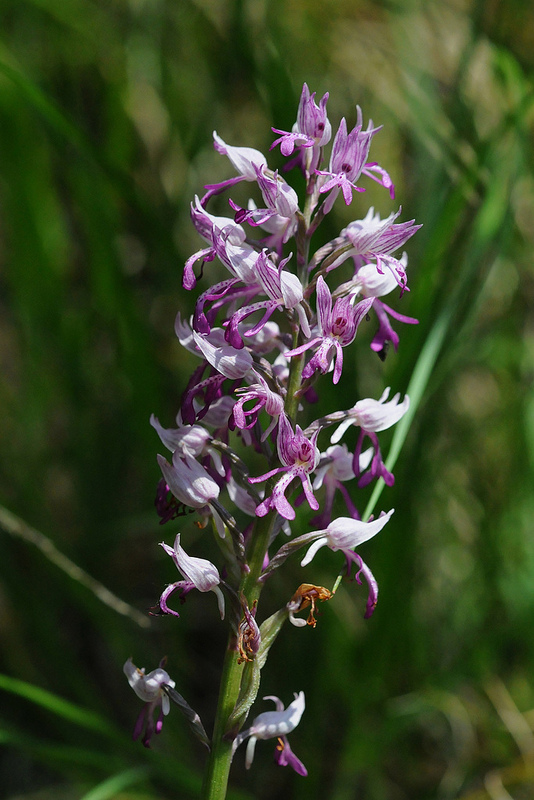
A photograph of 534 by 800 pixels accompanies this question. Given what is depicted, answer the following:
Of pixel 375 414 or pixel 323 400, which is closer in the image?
pixel 375 414

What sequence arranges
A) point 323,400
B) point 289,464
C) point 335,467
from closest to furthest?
point 289,464
point 335,467
point 323,400

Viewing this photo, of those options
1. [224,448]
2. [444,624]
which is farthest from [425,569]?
[224,448]

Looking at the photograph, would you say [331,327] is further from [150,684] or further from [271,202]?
[150,684]

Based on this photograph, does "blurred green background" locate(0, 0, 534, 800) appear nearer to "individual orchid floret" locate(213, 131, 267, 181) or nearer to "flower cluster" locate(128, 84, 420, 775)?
"flower cluster" locate(128, 84, 420, 775)

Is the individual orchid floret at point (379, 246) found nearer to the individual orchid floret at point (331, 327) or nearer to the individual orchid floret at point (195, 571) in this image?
the individual orchid floret at point (331, 327)

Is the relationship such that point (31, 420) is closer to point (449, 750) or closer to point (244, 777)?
point (244, 777)

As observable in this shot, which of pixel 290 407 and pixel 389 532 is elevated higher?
pixel 290 407

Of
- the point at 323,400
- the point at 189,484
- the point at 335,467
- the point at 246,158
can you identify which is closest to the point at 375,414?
the point at 335,467

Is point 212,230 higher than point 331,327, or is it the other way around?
point 212,230

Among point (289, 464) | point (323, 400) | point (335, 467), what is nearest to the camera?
point (289, 464)
